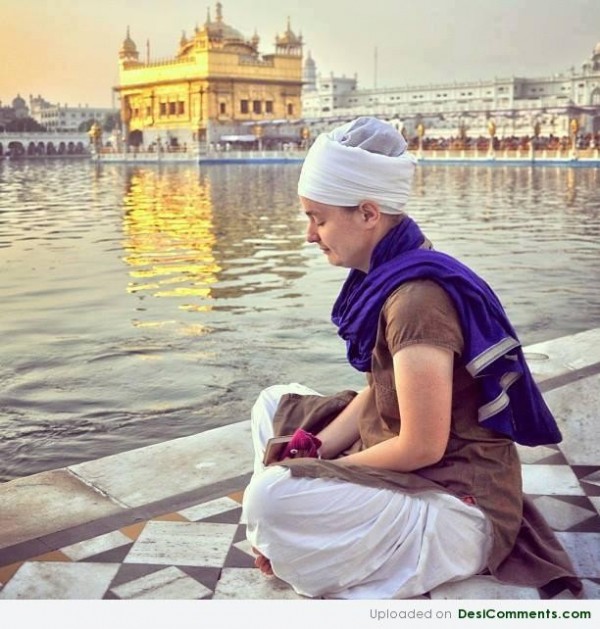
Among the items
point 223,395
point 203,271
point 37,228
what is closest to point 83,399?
point 223,395

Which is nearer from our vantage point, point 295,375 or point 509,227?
point 295,375

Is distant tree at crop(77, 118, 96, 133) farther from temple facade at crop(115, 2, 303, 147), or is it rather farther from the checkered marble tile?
the checkered marble tile

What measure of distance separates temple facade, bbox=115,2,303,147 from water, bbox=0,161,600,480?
2503 centimetres

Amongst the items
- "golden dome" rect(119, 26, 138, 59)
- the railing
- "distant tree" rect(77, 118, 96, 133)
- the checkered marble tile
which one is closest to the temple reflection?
the checkered marble tile

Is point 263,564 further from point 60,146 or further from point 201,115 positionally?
point 201,115

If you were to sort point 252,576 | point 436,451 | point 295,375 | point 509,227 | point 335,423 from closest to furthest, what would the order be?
point 436,451 → point 252,576 → point 335,423 → point 295,375 → point 509,227

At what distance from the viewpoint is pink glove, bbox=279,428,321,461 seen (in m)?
1.26

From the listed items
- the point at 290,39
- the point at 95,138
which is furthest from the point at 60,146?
the point at 290,39

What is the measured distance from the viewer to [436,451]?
3.75ft

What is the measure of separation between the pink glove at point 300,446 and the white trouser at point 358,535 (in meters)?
0.09

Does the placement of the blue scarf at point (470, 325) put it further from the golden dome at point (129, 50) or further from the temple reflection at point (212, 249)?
the golden dome at point (129, 50)

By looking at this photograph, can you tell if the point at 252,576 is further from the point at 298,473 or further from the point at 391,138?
the point at 391,138

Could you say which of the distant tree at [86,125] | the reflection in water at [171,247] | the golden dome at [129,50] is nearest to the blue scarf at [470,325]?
the reflection in water at [171,247]

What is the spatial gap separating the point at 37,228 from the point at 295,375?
5.25 meters
